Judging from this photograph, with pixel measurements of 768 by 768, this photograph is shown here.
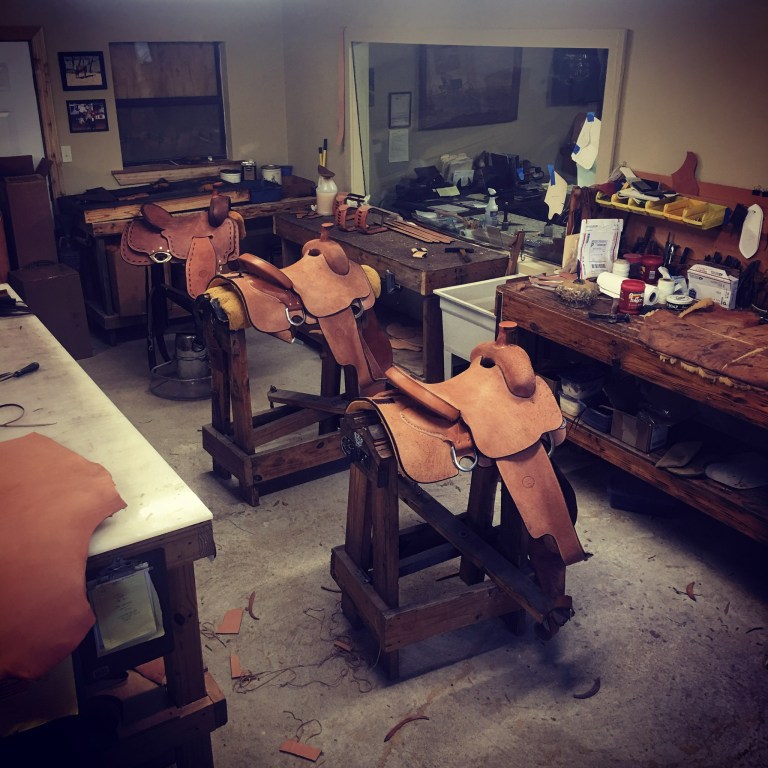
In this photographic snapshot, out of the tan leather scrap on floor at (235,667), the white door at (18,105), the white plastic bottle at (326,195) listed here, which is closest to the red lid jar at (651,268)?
the tan leather scrap on floor at (235,667)

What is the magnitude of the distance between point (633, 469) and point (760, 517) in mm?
607

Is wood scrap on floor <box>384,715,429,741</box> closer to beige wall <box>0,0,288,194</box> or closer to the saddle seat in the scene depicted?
the saddle seat

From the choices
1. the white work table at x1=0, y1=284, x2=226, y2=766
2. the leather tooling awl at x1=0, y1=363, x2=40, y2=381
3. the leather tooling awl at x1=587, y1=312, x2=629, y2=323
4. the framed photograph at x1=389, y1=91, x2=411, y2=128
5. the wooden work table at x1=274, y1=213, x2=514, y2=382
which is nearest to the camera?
the white work table at x1=0, y1=284, x2=226, y2=766

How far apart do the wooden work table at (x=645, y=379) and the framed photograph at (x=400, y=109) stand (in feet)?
8.57

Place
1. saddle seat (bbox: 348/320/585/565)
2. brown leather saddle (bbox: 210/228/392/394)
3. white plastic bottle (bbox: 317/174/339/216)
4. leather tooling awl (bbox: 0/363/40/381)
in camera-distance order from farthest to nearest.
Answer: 1. white plastic bottle (bbox: 317/174/339/216)
2. brown leather saddle (bbox: 210/228/392/394)
3. leather tooling awl (bbox: 0/363/40/381)
4. saddle seat (bbox: 348/320/585/565)

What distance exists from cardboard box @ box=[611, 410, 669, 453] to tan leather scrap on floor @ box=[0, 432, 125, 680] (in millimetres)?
2296

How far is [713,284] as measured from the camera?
350 centimetres

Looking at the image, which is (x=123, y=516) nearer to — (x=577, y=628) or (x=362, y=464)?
(x=362, y=464)

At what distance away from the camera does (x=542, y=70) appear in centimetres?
518

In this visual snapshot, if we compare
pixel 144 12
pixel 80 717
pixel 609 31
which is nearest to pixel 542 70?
pixel 609 31

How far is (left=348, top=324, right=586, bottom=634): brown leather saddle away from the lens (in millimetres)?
2420

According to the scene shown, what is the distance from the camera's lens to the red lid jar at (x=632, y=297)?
11.4 ft

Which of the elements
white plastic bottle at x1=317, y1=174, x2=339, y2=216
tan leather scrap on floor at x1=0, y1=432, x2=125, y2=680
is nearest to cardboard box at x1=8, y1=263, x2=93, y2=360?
white plastic bottle at x1=317, y1=174, x2=339, y2=216

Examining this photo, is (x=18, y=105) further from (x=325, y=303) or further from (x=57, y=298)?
(x=325, y=303)
